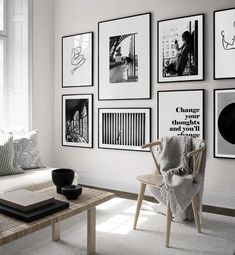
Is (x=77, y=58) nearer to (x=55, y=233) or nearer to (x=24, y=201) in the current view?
(x=55, y=233)

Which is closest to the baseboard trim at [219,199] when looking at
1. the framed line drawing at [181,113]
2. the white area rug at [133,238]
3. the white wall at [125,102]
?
the white wall at [125,102]

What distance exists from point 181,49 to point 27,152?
1.98 metres

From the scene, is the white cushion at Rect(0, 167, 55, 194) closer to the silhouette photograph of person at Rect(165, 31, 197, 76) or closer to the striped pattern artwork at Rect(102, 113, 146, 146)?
the striped pattern artwork at Rect(102, 113, 146, 146)

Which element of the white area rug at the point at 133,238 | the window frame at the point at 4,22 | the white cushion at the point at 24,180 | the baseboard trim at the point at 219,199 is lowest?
the white area rug at the point at 133,238

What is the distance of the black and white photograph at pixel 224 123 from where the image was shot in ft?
10.4

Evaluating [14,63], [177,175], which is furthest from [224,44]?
[14,63]

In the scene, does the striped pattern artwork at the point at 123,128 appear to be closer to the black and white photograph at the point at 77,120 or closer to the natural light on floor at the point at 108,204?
the black and white photograph at the point at 77,120

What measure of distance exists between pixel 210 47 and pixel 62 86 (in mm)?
2076

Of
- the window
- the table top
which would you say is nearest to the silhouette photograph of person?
the table top

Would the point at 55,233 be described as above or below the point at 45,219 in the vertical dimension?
below

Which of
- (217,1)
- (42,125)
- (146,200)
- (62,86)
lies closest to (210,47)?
(217,1)

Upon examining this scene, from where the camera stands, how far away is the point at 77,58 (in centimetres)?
421

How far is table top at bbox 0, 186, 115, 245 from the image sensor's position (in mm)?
1536

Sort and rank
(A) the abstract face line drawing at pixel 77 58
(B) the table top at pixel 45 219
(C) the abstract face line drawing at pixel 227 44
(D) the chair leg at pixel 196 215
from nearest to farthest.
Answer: (B) the table top at pixel 45 219, (D) the chair leg at pixel 196 215, (C) the abstract face line drawing at pixel 227 44, (A) the abstract face line drawing at pixel 77 58
